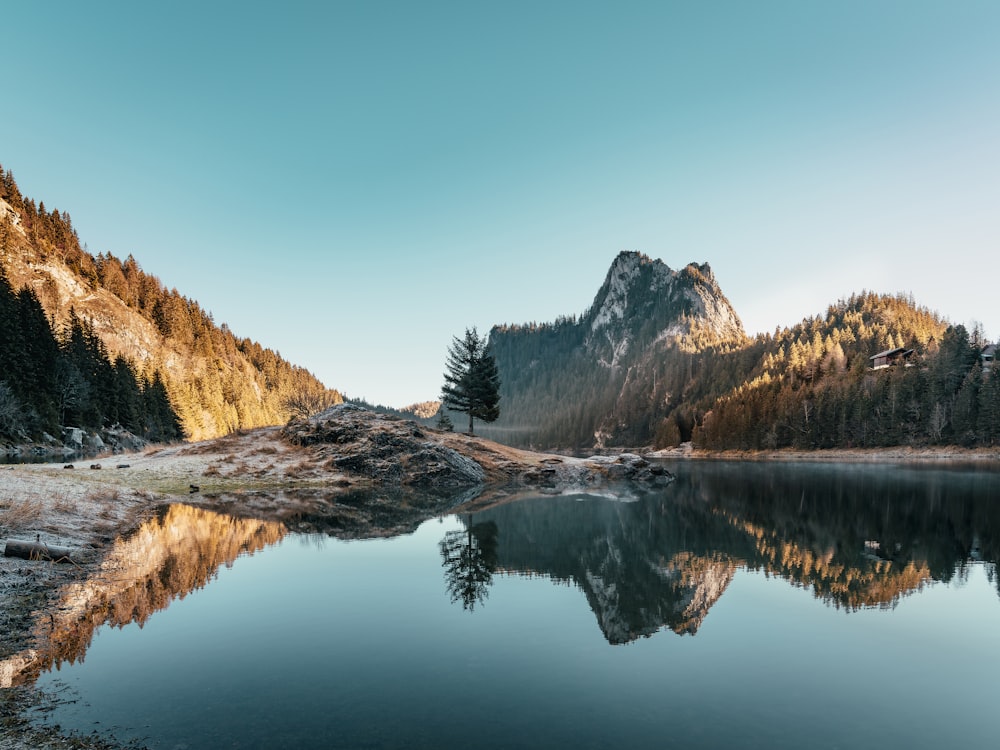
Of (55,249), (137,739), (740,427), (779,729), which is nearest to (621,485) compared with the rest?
(779,729)

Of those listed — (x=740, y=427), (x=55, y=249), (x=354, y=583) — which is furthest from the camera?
(x=740, y=427)

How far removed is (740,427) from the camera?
5472 inches

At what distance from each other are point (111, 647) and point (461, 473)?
42041mm

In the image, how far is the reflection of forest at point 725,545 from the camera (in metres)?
16.8

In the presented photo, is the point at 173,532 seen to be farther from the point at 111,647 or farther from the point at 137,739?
the point at 137,739

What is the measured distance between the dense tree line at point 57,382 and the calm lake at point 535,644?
6196cm

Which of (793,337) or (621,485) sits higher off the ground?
(793,337)

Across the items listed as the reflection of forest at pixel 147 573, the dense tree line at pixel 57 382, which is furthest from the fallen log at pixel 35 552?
the dense tree line at pixel 57 382

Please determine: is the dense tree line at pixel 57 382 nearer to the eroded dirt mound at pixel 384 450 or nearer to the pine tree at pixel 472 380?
the eroded dirt mound at pixel 384 450

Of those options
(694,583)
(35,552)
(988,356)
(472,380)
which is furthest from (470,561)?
(988,356)

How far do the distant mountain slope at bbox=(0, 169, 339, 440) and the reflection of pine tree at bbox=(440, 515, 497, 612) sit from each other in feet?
328

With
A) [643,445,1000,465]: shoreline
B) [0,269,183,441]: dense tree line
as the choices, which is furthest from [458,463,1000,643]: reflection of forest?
[0,269,183,441]: dense tree line

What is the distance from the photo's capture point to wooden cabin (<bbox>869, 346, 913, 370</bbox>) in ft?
481

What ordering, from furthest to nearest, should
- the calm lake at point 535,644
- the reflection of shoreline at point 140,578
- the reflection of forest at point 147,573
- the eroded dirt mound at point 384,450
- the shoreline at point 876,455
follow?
the shoreline at point 876,455 < the eroded dirt mound at point 384,450 < the reflection of forest at point 147,573 < the reflection of shoreline at point 140,578 < the calm lake at point 535,644
